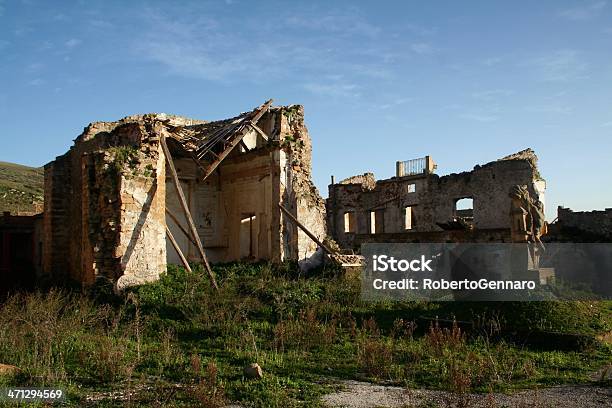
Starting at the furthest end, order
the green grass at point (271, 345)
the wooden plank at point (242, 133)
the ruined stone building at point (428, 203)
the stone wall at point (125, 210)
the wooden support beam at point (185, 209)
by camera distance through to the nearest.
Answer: the ruined stone building at point (428, 203) < the wooden plank at point (242, 133) < the stone wall at point (125, 210) < the wooden support beam at point (185, 209) < the green grass at point (271, 345)

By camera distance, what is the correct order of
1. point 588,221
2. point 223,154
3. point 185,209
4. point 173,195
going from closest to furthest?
point 185,209, point 223,154, point 173,195, point 588,221

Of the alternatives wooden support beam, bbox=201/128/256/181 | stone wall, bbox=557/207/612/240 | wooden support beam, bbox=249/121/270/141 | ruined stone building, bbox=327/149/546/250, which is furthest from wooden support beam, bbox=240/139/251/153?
stone wall, bbox=557/207/612/240

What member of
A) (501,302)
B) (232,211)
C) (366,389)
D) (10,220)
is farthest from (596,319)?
(10,220)

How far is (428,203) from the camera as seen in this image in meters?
28.4

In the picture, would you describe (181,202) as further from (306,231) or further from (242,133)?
(306,231)

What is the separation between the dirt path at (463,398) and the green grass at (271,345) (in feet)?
0.86

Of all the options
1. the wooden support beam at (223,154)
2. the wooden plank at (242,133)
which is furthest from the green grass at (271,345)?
the wooden plank at (242,133)

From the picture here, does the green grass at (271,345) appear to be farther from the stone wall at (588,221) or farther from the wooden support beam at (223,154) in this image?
the stone wall at (588,221)

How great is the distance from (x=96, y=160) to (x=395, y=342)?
8759 mm

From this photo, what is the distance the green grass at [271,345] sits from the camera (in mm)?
7516

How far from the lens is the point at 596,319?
10891 millimetres

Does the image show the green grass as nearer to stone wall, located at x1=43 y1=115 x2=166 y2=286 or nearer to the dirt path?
the dirt path

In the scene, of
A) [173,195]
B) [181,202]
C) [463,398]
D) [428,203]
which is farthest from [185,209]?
[428,203]

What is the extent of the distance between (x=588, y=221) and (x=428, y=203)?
7.27 m
